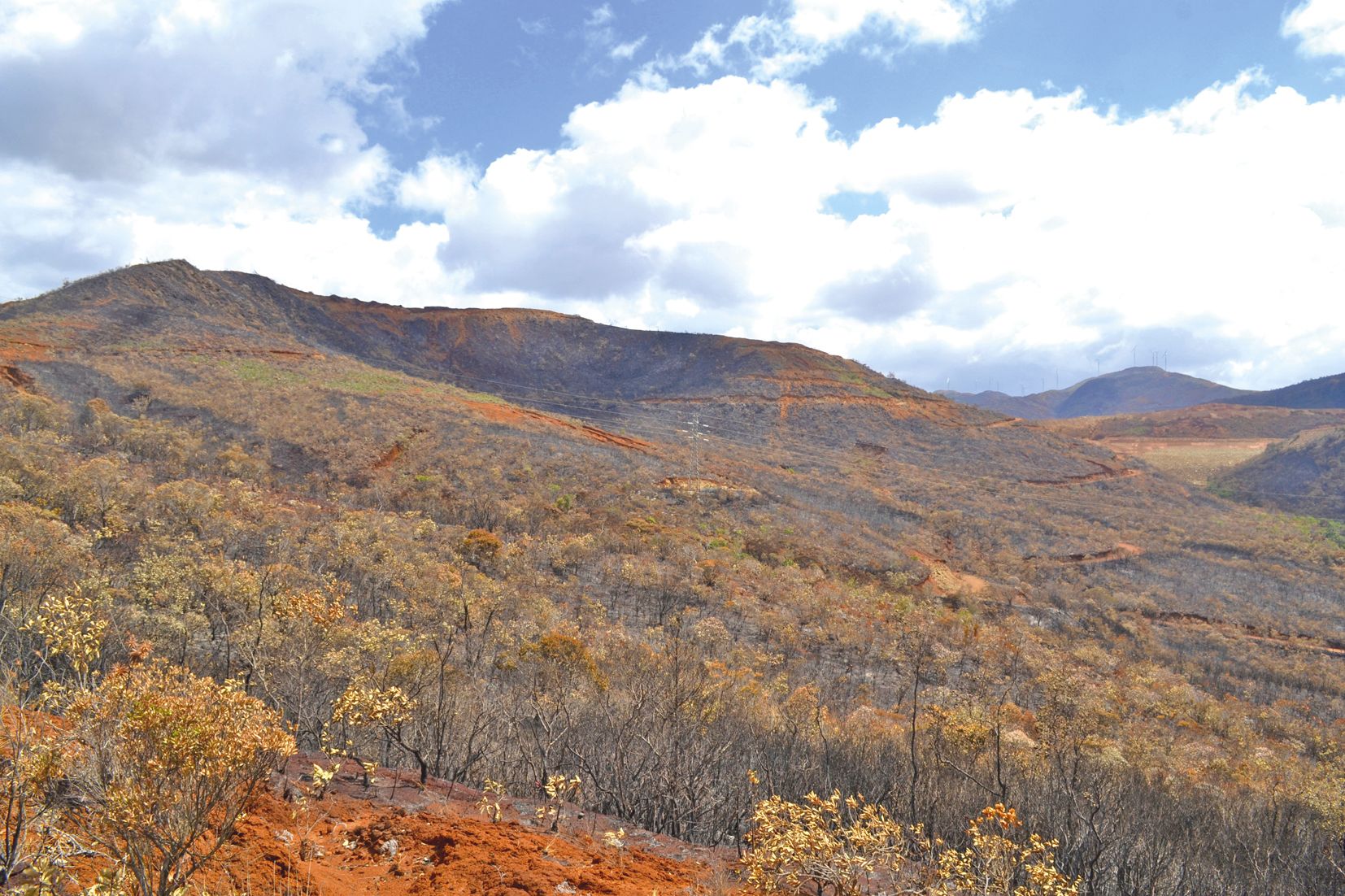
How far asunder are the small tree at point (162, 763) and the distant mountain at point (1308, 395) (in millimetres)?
120120

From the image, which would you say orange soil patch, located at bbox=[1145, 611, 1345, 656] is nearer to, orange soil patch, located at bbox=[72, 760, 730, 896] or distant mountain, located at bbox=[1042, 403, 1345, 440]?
orange soil patch, located at bbox=[72, 760, 730, 896]

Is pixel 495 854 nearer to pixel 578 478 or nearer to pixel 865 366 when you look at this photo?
pixel 578 478

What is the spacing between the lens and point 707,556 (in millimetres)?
20406

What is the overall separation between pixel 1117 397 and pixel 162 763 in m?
164

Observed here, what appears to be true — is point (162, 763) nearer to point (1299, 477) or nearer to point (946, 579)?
point (946, 579)

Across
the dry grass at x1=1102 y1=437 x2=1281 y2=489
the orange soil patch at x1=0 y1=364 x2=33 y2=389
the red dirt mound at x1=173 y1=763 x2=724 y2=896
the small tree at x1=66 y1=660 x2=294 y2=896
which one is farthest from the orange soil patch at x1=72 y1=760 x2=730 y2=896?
the dry grass at x1=1102 y1=437 x2=1281 y2=489

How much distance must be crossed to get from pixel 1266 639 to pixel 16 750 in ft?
94.6

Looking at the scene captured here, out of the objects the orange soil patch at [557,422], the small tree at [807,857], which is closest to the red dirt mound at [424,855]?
the small tree at [807,857]

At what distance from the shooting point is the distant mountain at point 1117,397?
127562 mm

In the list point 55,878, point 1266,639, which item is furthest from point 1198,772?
point 1266,639

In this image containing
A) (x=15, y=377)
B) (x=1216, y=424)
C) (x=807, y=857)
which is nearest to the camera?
(x=807, y=857)

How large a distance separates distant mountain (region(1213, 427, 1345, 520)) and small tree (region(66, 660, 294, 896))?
5848 centimetres

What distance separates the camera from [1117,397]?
450 feet

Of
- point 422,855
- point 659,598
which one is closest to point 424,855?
point 422,855
